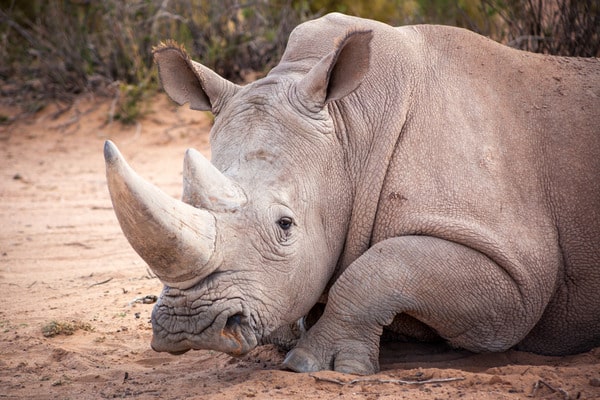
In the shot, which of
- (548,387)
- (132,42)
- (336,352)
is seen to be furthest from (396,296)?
(132,42)

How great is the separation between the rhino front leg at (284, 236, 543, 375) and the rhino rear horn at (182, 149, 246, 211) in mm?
759

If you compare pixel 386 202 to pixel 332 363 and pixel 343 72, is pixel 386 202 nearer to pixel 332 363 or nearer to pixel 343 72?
pixel 343 72

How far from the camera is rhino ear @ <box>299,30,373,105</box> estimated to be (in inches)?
174

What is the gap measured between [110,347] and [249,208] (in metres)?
1.62

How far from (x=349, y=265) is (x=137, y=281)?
2545 mm

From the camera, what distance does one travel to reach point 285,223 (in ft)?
13.8

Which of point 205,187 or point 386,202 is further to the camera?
point 386,202

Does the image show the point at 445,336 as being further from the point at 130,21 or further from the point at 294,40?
the point at 130,21

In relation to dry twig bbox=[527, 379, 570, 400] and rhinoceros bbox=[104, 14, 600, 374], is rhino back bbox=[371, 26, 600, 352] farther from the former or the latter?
dry twig bbox=[527, 379, 570, 400]

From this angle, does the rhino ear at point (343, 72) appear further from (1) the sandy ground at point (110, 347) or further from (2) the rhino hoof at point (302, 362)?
(1) the sandy ground at point (110, 347)

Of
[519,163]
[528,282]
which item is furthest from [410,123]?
[528,282]

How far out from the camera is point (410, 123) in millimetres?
4660

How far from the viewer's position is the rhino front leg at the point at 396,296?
434 centimetres

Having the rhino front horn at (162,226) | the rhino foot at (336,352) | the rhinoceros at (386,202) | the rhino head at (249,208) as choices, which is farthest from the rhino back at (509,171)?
the rhino front horn at (162,226)
